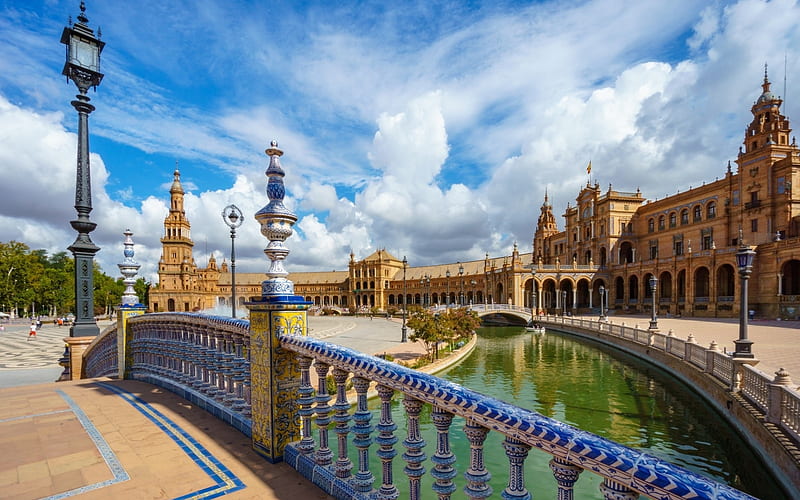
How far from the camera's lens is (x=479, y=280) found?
6519cm

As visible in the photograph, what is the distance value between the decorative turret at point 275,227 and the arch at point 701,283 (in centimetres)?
4761

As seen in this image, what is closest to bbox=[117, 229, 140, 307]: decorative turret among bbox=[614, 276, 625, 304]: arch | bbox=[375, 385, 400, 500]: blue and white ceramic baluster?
bbox=[375, 385, 400, 500]: blue and white ceramic baluster

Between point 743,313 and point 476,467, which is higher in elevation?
point 476,467

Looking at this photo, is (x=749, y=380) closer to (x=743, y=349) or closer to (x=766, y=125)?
(x=743, y=349)

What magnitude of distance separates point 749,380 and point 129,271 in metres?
15.7

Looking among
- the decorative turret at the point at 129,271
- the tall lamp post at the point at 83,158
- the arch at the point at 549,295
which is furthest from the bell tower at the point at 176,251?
the decorative turret at the point at 129,271

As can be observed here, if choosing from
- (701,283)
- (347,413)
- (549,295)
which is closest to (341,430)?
(347,413)

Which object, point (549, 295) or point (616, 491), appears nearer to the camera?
point (616, 491)

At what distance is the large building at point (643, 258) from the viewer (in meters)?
33.1

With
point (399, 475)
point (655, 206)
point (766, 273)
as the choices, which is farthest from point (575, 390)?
point (655, 206)

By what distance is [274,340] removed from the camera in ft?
12.3

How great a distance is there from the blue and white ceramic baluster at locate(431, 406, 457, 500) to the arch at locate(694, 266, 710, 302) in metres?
47.8

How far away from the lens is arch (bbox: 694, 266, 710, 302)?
130ft

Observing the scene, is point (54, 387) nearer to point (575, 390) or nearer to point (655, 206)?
point (575, 390)
